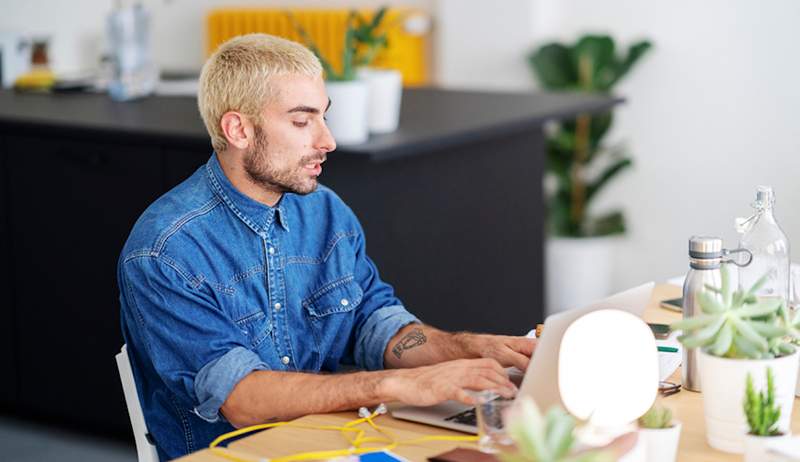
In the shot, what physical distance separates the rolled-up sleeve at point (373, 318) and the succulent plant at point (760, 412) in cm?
79

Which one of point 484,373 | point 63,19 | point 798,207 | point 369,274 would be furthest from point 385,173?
point 63,19

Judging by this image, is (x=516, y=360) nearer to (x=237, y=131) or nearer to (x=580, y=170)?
(x=237, y=131)

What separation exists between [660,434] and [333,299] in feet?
2.63

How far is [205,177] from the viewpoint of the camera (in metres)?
1.92

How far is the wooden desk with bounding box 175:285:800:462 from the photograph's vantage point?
1.44 m

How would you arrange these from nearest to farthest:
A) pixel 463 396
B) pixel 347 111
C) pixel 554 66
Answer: pixel 463 396 → pixel 347 111 → pixel 554 66

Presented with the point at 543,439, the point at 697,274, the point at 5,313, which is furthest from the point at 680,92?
the point at 543,439

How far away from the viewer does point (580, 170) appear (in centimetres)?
491

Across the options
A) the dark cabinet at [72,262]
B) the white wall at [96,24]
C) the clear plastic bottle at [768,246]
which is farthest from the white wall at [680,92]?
the clear plastic bottle at [768,246]

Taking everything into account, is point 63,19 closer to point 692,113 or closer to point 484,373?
point 692,113

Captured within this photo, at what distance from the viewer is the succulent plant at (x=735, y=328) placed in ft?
4.52

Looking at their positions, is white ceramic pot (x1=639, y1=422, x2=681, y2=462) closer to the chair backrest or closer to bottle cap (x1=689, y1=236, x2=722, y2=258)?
bottle cap (x1=689, y1=236, x2=722, y2=258)

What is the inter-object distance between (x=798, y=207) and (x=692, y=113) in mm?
590

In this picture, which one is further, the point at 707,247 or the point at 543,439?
the point at 707,247
